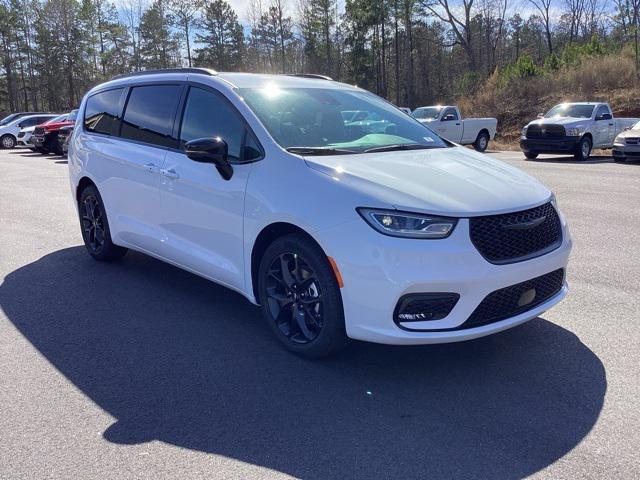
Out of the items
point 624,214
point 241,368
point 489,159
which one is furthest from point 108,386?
Result: point 624,214

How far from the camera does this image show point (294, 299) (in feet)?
13.4

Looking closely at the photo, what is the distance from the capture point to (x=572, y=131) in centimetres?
1933

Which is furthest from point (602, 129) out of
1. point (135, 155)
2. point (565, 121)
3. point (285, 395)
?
point (285, 395)

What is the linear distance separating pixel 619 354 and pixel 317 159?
7.76 ft

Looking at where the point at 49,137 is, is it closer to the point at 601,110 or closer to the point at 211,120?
the point at 601,110

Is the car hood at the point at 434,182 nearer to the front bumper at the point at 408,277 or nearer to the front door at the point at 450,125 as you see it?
the front bumper at the point at 408,277

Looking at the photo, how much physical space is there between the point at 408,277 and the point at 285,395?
1.00 m

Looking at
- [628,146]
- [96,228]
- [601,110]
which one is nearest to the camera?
[96,228]

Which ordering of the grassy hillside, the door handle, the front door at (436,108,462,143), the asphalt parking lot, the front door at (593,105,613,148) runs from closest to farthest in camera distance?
1. the asphalt parking lot
2. the door handle
3. the front door at (593,105,613,148)
4. the front door at (436,108,462,143)
5. the grassy hillside

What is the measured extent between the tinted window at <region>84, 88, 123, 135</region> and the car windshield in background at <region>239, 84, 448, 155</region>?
2051 millimetres

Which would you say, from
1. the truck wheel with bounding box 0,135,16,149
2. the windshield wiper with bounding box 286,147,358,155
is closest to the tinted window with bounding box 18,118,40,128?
the truck wheel with bounding box 0,135,16,149

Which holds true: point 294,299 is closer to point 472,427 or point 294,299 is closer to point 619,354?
point 472,427

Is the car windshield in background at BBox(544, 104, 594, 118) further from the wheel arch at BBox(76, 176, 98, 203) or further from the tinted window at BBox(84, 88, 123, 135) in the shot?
the wheel arch at BBox(76, 176, 98, 203)

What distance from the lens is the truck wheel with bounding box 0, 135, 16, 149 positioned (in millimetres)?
32094
